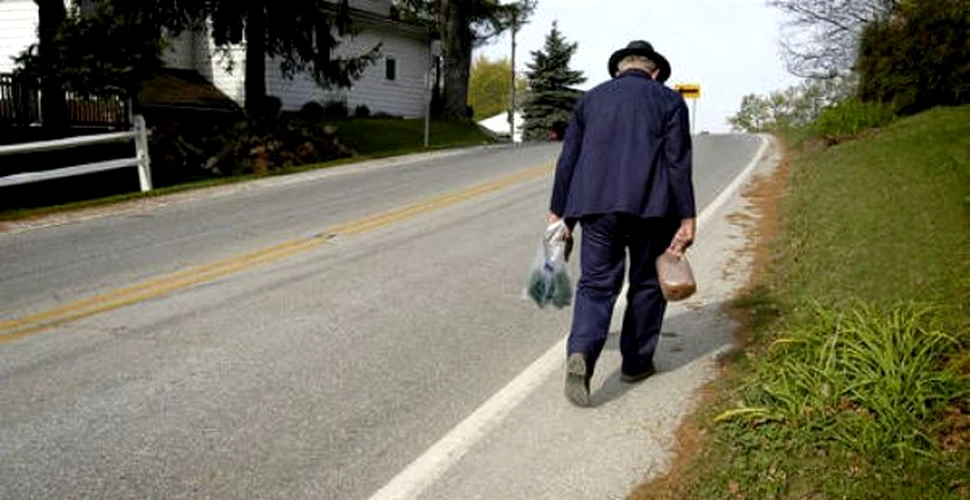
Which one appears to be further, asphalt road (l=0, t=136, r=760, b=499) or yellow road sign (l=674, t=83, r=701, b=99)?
yellow road sign (l=674, t=83, r=701, b=99)

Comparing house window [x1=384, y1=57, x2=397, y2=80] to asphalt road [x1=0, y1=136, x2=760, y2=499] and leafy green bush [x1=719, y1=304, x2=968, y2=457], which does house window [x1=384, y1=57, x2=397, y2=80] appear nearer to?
asphalt road [x1=0, y1=136, x2=760, y2=499]

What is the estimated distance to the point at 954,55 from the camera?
1916 centimetres

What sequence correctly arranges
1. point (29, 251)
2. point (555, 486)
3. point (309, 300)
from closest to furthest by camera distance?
1. point (555, 486)
2. point (309, 300)
3. point (29, 251)

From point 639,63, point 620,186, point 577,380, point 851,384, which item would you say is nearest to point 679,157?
point 620,186

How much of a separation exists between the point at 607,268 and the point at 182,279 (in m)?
→ 4.70

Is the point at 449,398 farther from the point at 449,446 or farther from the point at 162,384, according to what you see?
the point at 162,384

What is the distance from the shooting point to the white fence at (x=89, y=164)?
45.5 ft

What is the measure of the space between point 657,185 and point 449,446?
5.87 ft

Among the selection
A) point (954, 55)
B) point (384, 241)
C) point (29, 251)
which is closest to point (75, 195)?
point (29, 251)

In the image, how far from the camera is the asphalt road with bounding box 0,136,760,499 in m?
4.24

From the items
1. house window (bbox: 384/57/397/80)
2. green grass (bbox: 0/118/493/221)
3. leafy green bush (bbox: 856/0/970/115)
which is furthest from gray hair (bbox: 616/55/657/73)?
house window (bbox: 384/57/397/80)

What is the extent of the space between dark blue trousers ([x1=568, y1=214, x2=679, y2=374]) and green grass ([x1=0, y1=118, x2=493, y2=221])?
10689 mm

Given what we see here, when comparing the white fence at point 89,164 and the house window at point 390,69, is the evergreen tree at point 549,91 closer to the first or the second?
the house window at point 390,69

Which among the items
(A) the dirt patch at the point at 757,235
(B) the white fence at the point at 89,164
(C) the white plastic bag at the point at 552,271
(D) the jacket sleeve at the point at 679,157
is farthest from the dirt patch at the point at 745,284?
(B) the white fence at the point at 89,164
